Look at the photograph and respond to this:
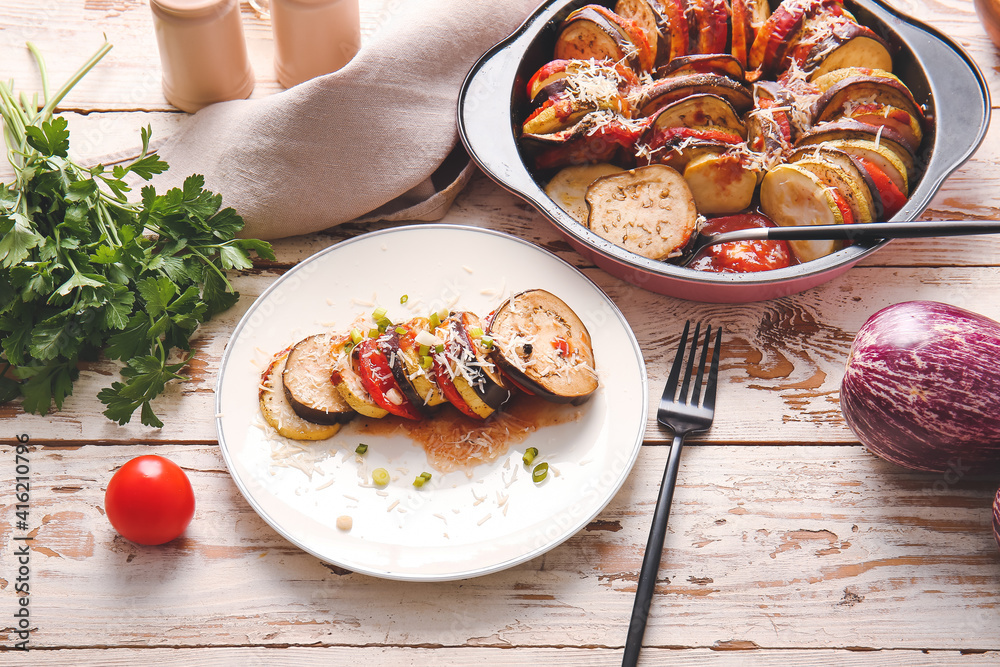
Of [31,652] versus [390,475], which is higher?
[390,475]

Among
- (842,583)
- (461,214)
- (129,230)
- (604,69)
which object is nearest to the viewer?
(842,583)

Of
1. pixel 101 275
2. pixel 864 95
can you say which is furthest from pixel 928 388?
pixel 101 275

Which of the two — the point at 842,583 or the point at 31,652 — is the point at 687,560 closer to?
the point at 842,583

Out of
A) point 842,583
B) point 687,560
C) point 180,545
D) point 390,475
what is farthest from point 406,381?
point 842,583

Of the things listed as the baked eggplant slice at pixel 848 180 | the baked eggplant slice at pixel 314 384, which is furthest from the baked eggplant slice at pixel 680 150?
the baked eggplant slice at pixel 314 384

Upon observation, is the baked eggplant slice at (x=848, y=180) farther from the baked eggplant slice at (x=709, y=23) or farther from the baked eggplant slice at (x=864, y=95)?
the baked eggplant slice at (x=709, y=23)

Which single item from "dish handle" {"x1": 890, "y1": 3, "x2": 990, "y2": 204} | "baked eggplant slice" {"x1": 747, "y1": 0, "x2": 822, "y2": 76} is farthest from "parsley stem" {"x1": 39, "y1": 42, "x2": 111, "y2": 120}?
"dish handle" {"x1": 890, "y1": 3, "x2": 990, "y2": 204}
